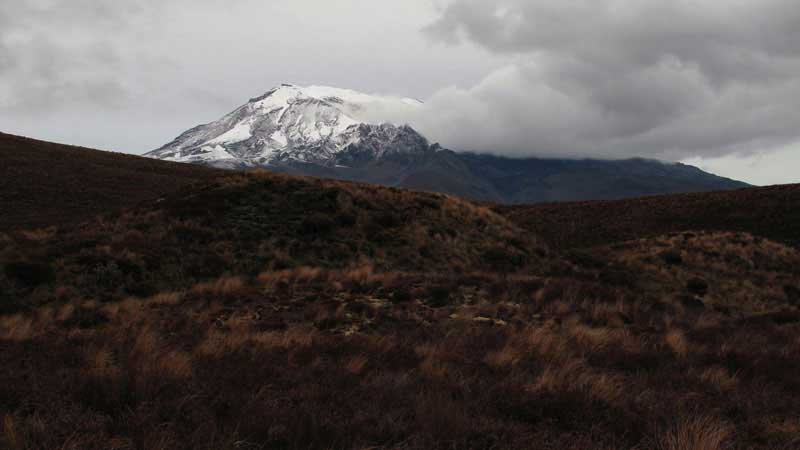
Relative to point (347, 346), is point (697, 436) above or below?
above

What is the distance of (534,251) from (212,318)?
18195mm

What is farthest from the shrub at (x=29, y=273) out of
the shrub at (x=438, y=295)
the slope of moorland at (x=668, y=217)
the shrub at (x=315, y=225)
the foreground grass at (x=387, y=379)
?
the slope of moorland at (x=668, y=217)

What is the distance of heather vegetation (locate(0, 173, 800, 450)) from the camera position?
4070 millimetres

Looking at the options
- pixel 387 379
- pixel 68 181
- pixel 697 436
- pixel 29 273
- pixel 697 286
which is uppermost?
pixel 68 181

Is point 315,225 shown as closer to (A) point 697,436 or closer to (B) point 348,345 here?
(B) point 348,345

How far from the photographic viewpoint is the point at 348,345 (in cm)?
749

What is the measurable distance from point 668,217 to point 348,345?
4554 centimetres

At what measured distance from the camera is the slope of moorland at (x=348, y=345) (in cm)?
407

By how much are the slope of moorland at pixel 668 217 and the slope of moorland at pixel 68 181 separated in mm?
→ 30474

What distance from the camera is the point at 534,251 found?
24500mm

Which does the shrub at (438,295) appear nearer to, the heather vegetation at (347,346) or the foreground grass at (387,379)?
the heather vegetation at (347,346)

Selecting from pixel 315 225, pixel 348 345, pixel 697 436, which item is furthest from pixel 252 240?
pixel 697 436

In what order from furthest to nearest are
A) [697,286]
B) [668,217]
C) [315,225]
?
[668,217]
[697,286]
[315,225]

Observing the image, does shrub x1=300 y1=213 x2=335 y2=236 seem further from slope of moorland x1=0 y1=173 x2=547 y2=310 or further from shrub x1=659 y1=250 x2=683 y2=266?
shrub x1=659 y1=250 x2=683 y2=266
